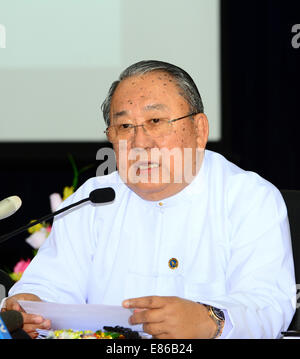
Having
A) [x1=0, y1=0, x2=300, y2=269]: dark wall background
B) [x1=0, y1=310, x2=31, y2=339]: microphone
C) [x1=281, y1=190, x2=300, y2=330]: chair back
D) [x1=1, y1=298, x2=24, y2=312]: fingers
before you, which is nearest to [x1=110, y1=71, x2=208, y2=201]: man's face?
[x1=281, y1=190, x2=300, y2=330]: chair back

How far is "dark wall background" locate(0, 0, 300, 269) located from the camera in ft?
15.1

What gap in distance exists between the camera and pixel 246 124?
4.67 metres

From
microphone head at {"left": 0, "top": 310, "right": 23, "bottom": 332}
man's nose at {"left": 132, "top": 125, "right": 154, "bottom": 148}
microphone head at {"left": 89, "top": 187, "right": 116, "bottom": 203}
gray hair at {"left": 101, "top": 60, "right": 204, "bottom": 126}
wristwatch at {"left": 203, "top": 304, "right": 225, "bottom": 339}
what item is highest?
gray hair at {"left": 101, "top": 60, "right": 204, "bottom": 126}

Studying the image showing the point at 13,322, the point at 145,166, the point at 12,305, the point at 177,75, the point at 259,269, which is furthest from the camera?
the point at 177,75

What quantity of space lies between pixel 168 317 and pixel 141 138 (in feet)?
2.62

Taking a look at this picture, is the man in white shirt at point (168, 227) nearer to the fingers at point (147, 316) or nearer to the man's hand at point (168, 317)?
the man's hand at point (168, 317)

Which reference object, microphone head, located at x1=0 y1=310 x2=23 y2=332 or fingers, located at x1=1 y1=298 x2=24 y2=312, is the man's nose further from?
microphone head, located at x1=0 y1=310 x2=23 y2=332

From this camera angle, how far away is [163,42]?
15.1ft

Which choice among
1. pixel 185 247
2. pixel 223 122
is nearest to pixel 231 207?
pixel 185 247

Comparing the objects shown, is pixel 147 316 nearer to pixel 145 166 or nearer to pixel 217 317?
pixel 217 317

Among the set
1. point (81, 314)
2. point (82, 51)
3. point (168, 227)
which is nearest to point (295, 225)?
point (168, 227)

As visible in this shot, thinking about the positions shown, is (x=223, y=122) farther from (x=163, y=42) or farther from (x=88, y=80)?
(x=88, y=80)

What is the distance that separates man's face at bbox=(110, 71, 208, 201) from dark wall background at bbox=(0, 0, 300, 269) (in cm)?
216

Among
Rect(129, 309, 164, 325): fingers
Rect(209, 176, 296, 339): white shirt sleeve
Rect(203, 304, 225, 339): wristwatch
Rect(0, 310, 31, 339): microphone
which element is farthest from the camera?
Rect(209, 176, 296, 339): white shirt sleeve
